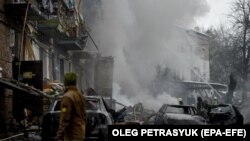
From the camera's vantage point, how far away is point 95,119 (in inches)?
379

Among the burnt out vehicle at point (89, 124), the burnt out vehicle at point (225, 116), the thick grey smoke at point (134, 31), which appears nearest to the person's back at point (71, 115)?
the burnt out vehicle at point (89, 124)

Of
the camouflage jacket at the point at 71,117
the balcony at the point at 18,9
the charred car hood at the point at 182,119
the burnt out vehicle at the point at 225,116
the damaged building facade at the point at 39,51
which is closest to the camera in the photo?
the camouflage jacket at the point at 71,117

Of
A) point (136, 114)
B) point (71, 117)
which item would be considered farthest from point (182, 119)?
point (136, 114)

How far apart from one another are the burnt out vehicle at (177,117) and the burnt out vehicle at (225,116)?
1366mm

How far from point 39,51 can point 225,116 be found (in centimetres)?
849

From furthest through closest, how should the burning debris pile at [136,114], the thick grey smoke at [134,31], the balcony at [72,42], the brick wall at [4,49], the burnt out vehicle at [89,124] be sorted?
the thick grey smoke at [134,31]
the balcony at [72,42]
the burning debris pile at [136,114]
the brick wall at [4,49]
the burnt out vehicle at [89,124]

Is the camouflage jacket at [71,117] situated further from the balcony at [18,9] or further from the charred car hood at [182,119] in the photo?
the balcony at [18,9]

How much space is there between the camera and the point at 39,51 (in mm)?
19578

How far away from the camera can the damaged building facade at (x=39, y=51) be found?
1428cm

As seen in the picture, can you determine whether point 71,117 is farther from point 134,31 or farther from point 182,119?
point 134,31

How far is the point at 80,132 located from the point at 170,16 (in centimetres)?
2808

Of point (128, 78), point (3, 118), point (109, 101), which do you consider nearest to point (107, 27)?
point (128, 78)

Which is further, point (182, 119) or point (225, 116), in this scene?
point (225, 116)

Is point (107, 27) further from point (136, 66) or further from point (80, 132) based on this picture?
point (80, 132)
